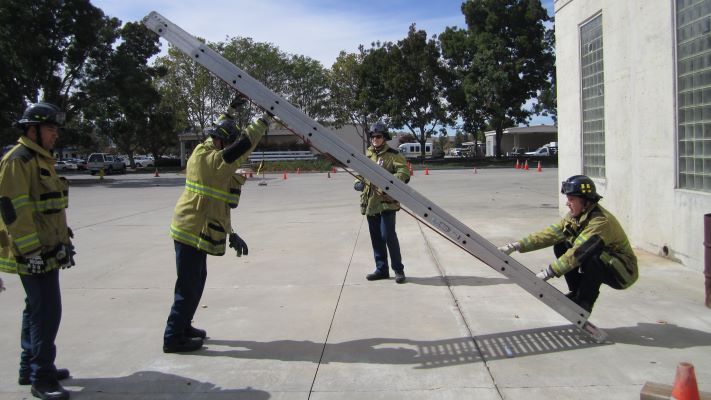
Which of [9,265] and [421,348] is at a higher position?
[9,265]

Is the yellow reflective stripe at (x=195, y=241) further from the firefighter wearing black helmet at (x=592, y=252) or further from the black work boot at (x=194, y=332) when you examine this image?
the firefighter wearing black helmet at (x=592, y=252)

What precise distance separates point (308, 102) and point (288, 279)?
49.6m

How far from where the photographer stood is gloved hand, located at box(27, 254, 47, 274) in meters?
3.50

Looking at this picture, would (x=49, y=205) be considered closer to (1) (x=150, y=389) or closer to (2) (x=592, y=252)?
(1) (x=150, y=389)

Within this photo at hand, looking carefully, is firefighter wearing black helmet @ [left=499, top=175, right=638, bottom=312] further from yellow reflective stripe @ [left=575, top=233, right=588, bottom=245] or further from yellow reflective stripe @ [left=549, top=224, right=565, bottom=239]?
yellow reflective stripe @ [left=549, top=224, right=565, bottom=239]

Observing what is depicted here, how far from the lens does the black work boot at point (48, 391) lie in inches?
139

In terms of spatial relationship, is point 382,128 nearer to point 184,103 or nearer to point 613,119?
point 613,119

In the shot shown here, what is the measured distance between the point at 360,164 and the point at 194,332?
1998mm

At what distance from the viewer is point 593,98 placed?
9.56m

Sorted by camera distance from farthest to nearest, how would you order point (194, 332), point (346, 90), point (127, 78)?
1. point (346, 90)
2. point (127, 78)
3. point (194, 332)

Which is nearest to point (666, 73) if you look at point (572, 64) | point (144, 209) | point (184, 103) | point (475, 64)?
point (572, 64)

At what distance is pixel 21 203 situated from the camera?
136 inches

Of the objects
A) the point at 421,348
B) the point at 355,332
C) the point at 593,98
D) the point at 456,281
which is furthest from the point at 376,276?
the point at 593,98

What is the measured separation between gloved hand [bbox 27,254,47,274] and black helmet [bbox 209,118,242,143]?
1.48m
